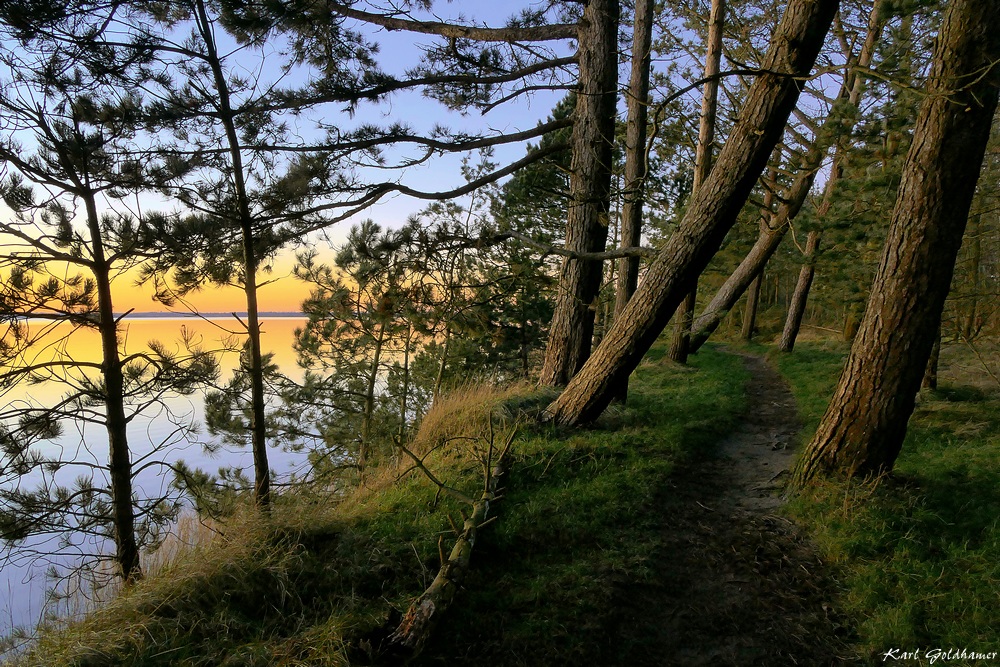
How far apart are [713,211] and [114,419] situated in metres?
6.72

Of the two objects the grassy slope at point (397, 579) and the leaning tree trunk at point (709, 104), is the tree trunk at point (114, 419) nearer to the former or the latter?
the grassy slope at point (397, 579)

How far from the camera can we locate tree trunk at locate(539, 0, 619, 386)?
688 centimetres

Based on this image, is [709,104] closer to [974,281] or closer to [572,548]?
[974,281]

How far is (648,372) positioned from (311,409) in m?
7.81

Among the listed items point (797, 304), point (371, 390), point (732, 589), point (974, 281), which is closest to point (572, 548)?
point (732, 589)

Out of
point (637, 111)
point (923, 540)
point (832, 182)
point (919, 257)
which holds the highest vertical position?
point (637, 111)

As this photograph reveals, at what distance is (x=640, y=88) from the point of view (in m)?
7.78

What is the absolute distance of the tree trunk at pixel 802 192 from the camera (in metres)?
6.98

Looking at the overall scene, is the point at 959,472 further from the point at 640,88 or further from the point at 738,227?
the point at 738,227

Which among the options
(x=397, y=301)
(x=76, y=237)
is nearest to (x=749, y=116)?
(x=397, y=301)

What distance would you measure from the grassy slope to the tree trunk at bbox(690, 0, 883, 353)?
3088mm

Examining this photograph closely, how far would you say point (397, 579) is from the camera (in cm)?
340

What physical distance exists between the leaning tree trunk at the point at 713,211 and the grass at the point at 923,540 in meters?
2.20

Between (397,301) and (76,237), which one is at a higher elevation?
(76,237)
